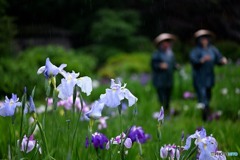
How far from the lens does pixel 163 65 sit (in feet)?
18.3

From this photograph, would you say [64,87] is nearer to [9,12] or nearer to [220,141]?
[220,141]

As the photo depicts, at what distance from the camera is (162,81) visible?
5730 millimetres

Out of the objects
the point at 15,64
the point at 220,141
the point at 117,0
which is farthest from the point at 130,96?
the point at 117,0

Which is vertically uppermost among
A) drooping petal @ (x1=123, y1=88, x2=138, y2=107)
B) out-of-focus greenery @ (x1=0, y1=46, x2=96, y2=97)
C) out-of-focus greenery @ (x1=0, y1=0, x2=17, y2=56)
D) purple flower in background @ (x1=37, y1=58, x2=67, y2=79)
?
out-of-focus greenery @ (x1=0, y1=0, x2=17, y2=56)

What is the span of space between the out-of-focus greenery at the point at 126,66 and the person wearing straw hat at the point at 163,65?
371 centimetres

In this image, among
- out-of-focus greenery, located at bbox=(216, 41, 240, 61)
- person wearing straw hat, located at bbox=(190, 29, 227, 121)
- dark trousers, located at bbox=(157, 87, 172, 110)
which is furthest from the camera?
out-of-focus greenery, located at bbox=(216, 41, 240, 61)

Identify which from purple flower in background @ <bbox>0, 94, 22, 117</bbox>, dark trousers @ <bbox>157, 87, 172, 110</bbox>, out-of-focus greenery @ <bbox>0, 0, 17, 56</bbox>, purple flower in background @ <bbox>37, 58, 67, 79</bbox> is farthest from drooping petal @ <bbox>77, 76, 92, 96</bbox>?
out-of-focus greenery @ <bbox>0, 0, 17, 56</bbox>

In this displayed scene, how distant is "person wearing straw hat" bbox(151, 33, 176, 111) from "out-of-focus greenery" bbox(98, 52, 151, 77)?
371 centimetres

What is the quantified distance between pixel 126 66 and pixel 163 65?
4955 millimetres

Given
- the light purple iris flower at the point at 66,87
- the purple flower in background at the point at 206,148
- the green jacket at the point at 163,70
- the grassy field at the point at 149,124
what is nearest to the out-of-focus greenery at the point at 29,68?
the grassy field at the point at 149,124

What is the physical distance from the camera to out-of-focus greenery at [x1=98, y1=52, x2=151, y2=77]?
1010 cm

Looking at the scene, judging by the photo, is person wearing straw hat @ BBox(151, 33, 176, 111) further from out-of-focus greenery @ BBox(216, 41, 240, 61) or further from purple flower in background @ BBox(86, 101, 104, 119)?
out-of-focus greenery @ BBox(216, 41, 240, 61)

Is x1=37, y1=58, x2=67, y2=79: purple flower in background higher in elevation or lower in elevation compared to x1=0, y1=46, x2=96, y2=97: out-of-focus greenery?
higher

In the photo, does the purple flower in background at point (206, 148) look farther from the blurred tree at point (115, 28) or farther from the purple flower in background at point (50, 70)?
the blurred tree at point (115, 28)
